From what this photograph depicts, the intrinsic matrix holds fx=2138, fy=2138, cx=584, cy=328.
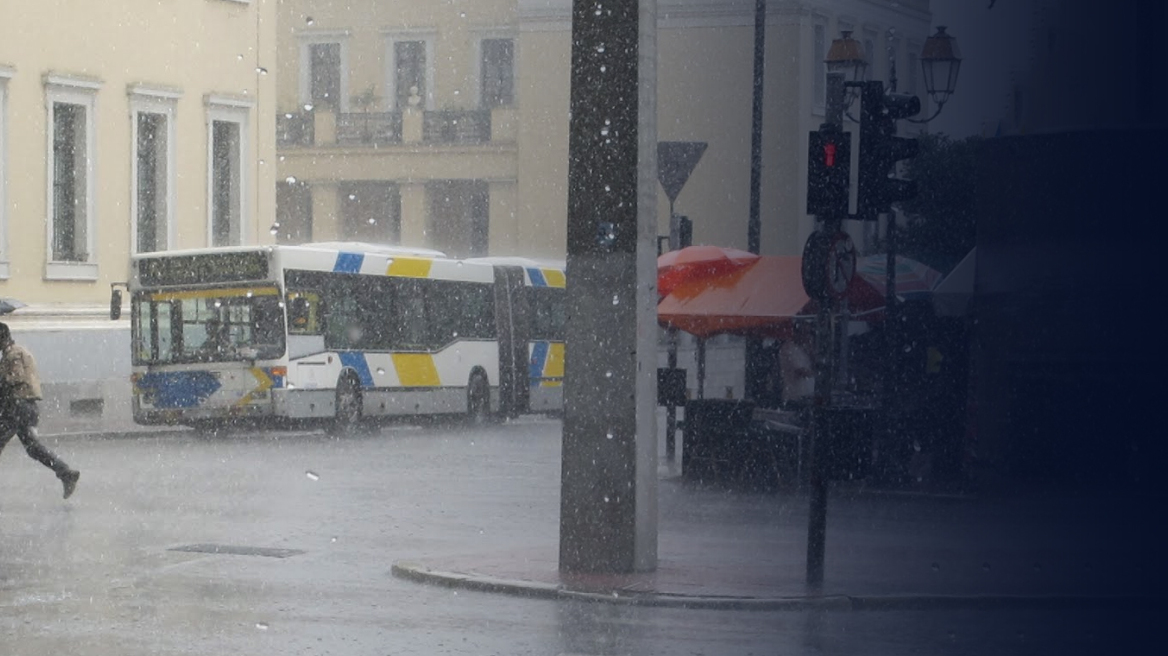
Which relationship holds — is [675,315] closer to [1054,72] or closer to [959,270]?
[959,270]

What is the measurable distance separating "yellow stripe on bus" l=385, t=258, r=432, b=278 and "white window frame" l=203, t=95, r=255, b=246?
374 cm

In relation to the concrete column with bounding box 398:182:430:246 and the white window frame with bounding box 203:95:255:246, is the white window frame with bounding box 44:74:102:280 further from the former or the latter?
the concrete column with bounding box 398:182:430:246

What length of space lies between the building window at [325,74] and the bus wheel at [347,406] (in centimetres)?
2016

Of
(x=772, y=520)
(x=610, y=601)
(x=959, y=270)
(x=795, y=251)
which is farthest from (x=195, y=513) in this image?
(x=795, y=251)

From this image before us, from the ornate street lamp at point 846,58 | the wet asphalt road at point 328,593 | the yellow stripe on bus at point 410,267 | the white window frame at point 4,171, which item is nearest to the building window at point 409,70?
the yellow stripe on bus at point 410,267

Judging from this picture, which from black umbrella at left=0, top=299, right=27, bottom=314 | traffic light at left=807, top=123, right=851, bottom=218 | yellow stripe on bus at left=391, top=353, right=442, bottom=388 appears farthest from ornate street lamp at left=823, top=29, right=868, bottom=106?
yellow stripe on bus at left=391, top=353, right=442, bottom=388

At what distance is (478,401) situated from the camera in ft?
115

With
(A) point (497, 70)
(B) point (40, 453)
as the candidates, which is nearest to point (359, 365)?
(B) point (40, 453)

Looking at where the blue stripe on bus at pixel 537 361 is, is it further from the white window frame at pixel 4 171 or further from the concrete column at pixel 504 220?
the concrete column at pixel 504 220

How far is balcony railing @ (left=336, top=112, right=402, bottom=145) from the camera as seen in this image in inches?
1944

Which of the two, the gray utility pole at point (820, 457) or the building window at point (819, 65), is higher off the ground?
the building window at point (819, 65)

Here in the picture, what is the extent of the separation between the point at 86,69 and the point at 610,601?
22.1 meters

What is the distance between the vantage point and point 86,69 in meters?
31.9

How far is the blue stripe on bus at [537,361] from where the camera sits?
3694cm
